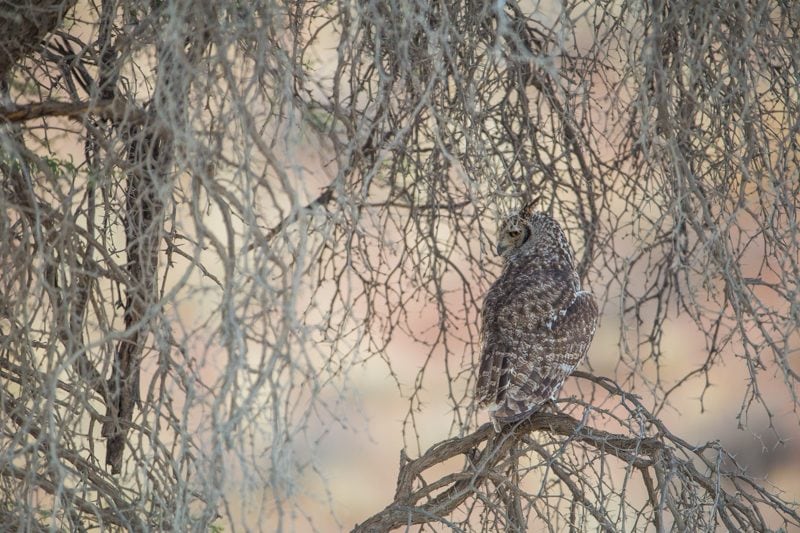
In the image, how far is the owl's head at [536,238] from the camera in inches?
181

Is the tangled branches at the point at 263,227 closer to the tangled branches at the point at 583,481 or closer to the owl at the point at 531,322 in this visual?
the tangled branches at the point at 583,481

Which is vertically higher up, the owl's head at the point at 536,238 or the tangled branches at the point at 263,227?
the owl's head at the point at 536,238

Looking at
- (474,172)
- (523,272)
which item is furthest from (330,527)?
(474,172)

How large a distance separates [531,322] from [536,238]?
23.0 inches

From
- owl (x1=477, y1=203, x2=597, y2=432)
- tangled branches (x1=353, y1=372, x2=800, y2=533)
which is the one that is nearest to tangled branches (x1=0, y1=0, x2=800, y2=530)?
tangled branches (x1=353, y1=372, x2=800, y2=533)

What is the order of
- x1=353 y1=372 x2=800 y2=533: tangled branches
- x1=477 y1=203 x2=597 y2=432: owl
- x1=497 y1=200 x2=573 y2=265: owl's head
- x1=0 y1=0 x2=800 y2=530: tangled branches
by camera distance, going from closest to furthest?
x1=0 y1=0 x2=800 y2=530: tangled branches, x1=353 y1=372 x2=800 y2=533: tangled branches, x1=477 y1=203 x2=597 y2=432: owl, x1=497 y1=200 x2=573 y2=265: owl's head

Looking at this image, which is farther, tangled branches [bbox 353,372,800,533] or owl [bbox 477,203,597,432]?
owl [bbox 477,203,597,432]

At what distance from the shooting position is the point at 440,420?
11.9 m

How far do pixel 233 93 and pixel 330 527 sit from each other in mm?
10067

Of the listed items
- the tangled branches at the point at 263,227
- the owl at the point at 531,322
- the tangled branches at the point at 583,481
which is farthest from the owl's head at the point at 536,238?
the tangled branches at the point at 583,481

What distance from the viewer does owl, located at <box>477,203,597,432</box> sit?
151 inches

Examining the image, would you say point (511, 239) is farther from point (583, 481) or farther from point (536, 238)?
point (583, 481)

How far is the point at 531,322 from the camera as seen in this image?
418 centimetres

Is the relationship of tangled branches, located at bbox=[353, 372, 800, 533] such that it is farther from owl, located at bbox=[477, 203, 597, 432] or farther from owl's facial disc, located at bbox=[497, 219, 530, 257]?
owl's facial disc, located at bbox=[497, 219, 530, 257]
